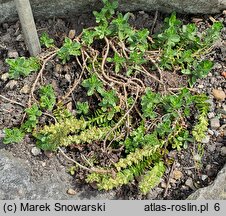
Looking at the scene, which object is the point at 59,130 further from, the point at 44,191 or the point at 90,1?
the point at 90,1

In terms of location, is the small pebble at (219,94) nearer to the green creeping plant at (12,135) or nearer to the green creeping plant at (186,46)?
the green creeping plant at (186,46)

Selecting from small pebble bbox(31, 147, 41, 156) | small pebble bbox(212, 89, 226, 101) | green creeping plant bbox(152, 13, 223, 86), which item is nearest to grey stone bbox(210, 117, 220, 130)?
small pebble bbox(212, 89, 226, 101)

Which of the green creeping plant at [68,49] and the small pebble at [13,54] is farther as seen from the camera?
the small pebble at [13,54]

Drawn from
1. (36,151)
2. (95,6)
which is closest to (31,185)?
(36,151)

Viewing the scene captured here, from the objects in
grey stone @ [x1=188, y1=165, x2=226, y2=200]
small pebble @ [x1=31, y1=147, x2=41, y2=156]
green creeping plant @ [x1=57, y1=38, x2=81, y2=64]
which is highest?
green creeping plant @ [x1=57, y1=38, x2=81, y2=64]

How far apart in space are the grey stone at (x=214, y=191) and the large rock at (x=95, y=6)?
3.46ft

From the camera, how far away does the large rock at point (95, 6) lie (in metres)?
3.42

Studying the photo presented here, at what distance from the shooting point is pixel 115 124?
315 centimetres

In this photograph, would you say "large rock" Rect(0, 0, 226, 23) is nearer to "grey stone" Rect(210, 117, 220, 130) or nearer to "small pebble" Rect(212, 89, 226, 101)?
"small pebble" Rect(212, 89, 226, 101)

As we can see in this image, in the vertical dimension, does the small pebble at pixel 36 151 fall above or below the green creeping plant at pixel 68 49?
below

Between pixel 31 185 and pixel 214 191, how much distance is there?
3.15 feet

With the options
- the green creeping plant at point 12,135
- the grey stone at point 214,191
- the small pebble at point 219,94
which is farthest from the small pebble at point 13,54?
the grey stone at point 214,191

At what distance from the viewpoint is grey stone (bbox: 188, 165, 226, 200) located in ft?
9.59

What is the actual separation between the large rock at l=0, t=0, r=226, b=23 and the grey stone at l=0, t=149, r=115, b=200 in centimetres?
93
